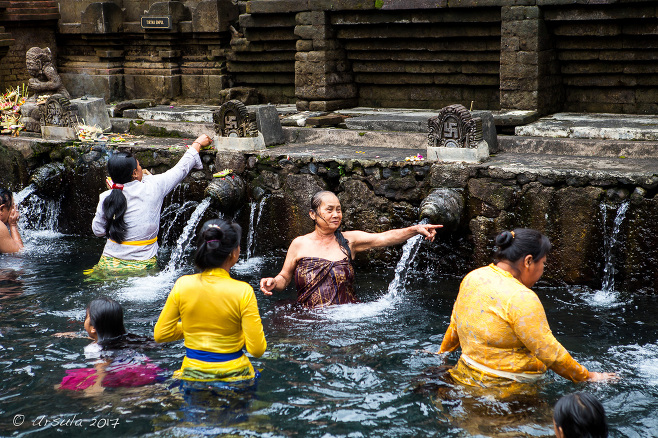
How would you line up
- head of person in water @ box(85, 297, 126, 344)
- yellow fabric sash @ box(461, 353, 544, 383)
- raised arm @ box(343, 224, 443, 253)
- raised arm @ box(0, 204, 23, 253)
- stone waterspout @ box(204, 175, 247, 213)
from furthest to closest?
1. stone waterspout @ box(204, 175, 247, 213)
2. raised arm @ box(0, 204, 23, 253)
3. raised arm @ box(343, 224, 443, 253)
4. head of person in water @ box(85, 297, 126, 344)
5. yellow fabric sash @ box(461, 353, 544, 383)

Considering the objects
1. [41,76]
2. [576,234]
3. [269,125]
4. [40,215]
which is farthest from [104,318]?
[41,76]

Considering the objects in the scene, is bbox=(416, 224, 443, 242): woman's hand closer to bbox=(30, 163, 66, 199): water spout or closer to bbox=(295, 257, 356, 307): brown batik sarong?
bbox=(295, 257, 356, 307): brown batik sarong

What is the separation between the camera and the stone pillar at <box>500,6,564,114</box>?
779 cm

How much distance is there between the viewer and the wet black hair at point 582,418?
2.69 meters

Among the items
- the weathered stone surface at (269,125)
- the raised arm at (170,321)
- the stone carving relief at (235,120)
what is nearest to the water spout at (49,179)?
the stone carving relief at (235,120)

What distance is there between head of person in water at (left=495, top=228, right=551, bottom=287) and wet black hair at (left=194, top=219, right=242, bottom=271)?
139 centimetres

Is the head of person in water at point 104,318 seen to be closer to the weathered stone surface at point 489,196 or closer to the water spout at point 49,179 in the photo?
the weathered stone surface at point 489,196

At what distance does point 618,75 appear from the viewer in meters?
8.16

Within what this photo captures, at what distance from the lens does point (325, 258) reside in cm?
528

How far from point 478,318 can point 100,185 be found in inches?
237

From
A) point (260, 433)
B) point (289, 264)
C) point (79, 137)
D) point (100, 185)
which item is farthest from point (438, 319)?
point (79, 137)

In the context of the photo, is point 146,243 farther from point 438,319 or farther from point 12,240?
point 438,319

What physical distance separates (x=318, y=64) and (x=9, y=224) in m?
4.54

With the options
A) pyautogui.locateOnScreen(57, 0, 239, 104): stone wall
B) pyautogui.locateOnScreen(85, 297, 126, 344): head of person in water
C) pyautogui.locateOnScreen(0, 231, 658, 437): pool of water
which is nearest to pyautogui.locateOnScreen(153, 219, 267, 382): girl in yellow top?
pyautogui.locateOnScreen(0, 231, 658, 437): pool of water
